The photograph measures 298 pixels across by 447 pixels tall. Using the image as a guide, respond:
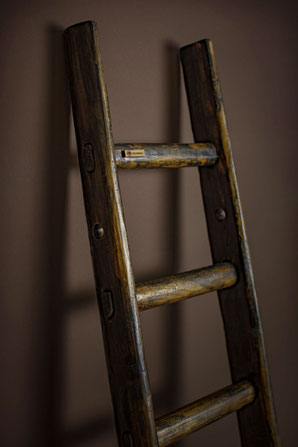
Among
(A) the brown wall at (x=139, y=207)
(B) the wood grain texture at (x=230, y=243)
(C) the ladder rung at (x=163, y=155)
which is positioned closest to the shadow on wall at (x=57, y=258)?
(A) the brown wall at (x=139, y=207)

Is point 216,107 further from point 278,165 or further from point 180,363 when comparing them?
point 180,363

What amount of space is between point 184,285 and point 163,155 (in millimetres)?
226

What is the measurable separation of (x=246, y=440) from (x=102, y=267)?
0.47 meters

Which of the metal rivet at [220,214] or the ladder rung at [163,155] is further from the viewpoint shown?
the metal rivet at [220,214]

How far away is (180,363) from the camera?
932mm

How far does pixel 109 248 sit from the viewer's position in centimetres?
65

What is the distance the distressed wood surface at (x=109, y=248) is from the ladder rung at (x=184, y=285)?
43 millimetres

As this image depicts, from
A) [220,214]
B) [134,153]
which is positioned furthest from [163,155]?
[220,214]

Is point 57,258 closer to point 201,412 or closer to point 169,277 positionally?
point 169,277

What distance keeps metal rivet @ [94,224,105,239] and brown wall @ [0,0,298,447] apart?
112mm

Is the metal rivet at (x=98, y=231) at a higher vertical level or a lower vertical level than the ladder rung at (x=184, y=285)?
higher

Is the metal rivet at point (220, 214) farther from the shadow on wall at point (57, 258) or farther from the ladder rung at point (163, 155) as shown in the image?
the shadow on wall at point (57, 258)

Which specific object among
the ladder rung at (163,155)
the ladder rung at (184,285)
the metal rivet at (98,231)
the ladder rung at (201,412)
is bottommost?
the ladder rung at (201,412)

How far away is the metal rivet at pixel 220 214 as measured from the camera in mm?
827
